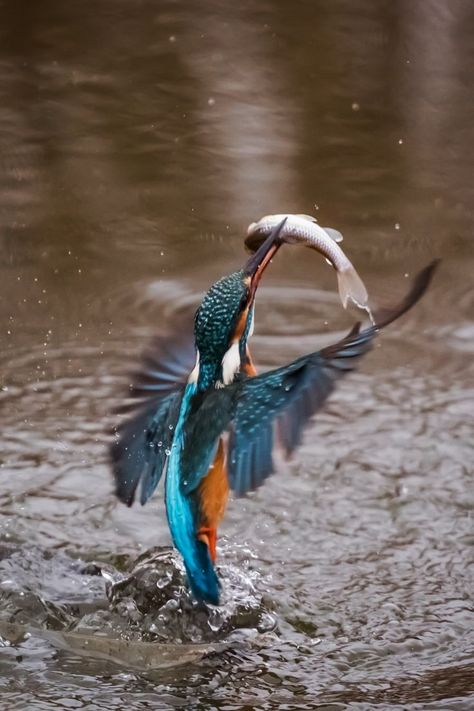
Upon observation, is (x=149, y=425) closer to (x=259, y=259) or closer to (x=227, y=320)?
(x=227, y=320)

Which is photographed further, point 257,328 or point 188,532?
point 257,328

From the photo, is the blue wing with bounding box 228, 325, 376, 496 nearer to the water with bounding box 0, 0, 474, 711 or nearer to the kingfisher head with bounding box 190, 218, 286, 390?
the kingfisher head with bounding box 190, 218, 286, 390

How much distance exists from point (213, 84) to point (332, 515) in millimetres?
3849

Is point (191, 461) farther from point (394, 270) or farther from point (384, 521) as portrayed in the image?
point (394, 270)

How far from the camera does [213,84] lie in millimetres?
7031

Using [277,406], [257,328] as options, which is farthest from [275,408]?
[257,328]

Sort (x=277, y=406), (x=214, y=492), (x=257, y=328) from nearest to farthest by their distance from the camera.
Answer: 1. (x=277, y=406)
2. (x=214, y=492)
3. (x=257, y=328)

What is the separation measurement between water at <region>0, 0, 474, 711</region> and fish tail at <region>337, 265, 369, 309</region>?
0.69 meters

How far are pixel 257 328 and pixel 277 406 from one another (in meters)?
1.81

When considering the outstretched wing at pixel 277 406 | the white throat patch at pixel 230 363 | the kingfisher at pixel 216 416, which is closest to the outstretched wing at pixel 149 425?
the kingfisher at pixel 216 416

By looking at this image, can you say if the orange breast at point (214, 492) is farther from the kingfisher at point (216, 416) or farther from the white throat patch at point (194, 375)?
the white throat patch at point (194, 375)

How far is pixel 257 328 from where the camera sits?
480 cm

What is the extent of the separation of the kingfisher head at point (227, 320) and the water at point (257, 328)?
561 millimetres

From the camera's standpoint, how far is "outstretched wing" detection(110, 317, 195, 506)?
3.34 meters
